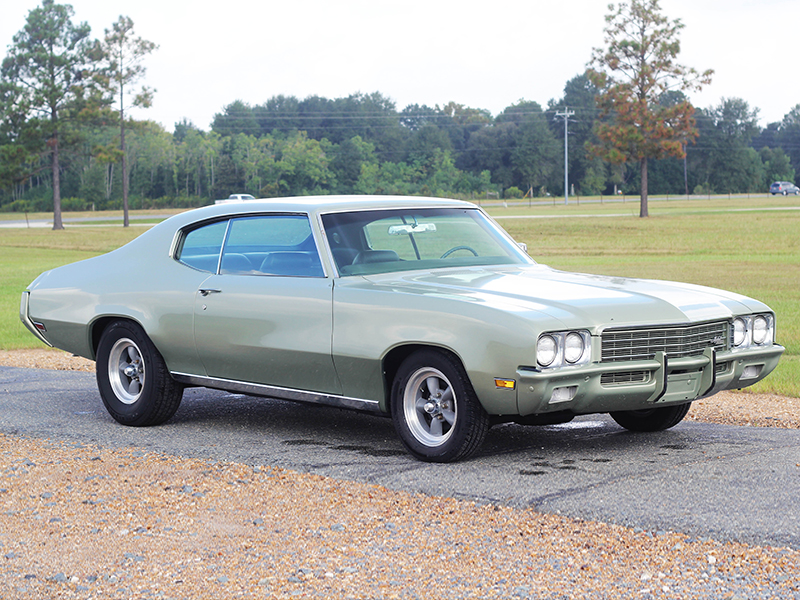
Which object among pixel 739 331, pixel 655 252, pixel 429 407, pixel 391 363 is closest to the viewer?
pixel 429 407

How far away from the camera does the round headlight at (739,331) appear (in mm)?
5965

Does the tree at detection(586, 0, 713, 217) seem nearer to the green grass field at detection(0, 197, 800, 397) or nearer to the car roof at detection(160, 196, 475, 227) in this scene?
the green grass field at detection(0, 197, 800, 397)

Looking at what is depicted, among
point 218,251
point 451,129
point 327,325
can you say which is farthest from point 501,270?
point 451,129

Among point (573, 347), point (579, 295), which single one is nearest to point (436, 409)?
point (573, 347)

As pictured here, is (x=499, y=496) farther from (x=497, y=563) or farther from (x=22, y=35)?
(x=22, y=35)

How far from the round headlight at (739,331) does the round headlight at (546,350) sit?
4.33 ft

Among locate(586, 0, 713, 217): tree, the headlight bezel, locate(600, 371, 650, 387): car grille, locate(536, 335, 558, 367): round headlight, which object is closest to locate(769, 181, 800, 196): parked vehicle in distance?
locate(586, 0, 713, 217): tree

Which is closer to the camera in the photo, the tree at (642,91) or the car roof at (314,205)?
the car roof at (314,205)

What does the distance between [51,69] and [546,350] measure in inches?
2489

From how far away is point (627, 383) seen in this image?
215 inches

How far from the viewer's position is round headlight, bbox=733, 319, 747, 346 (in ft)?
19.6

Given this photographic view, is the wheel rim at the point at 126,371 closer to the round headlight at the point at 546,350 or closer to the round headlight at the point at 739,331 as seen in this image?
the round headlight at the point at 546,350

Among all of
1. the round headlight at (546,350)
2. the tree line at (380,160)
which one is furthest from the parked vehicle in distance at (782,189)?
the round headlight at (546,350)

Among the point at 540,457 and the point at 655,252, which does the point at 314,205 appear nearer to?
the point at 540,457
